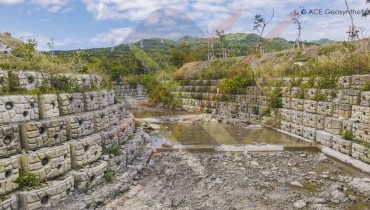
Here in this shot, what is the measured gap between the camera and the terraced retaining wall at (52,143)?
17.8ft

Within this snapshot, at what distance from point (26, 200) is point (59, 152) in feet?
3.40

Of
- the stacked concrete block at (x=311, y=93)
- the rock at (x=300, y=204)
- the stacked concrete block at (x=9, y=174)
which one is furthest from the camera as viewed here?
the stacked concrete block at (x=311, y=93)

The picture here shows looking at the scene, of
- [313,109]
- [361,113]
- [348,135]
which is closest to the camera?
[361,113]

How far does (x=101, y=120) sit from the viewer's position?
786 centimetres

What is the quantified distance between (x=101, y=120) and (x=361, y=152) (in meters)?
6.46

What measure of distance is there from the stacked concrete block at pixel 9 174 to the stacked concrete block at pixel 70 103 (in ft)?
5.13

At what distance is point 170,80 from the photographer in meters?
27.1

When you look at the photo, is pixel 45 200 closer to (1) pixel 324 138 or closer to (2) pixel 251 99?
(1) pixel 324 138

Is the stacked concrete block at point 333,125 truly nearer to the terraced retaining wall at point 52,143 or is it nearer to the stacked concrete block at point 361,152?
the stacked concrete block at point 361,152

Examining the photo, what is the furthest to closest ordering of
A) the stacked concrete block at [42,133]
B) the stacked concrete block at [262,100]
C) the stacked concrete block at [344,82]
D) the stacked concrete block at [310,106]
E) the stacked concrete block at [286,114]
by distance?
the stacked concrete block at [262,100], the stacked concrete block at [286,114], the stacked concrete block at [310,106], the stacked concrete block at [344,82], the stacked concrete block at [42,133]

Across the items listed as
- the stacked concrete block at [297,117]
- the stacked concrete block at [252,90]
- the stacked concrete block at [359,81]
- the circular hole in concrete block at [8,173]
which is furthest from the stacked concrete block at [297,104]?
the circular hole in concrete block at [8,173]

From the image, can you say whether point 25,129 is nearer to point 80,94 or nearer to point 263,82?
point 80,94

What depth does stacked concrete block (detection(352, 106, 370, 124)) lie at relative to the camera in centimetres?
906

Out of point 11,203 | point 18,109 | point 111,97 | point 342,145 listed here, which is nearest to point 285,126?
point 342,145
